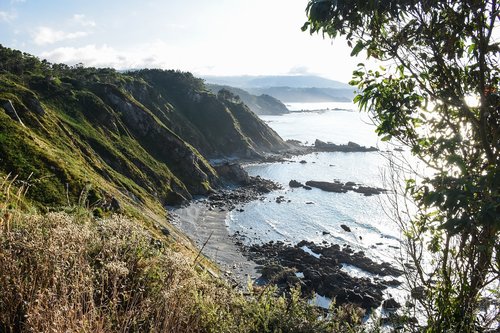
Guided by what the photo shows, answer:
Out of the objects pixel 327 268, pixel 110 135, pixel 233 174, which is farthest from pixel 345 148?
pixel 327 268

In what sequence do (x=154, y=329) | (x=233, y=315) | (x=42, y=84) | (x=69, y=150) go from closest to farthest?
(x=154, y=329) < (x=233, y=315) < (x=69, y=150) < (x=42, y=84)

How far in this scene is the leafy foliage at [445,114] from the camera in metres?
5.17

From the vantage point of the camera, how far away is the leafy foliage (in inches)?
203

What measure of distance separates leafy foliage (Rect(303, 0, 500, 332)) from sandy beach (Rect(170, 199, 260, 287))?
3901 cm

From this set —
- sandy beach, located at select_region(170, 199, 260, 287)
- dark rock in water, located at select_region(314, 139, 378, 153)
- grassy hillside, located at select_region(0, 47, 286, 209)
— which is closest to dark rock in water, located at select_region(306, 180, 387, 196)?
grassy hillside, located at select_region(0, 47, 286, 209)

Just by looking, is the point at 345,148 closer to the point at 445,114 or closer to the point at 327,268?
the point at 327,268

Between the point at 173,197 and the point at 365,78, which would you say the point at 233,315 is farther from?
the point at 173,197

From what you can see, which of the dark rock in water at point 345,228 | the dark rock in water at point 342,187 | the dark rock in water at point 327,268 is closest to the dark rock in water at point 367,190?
the dark rock in water at point 342,187

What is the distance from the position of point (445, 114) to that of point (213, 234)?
57.4 m

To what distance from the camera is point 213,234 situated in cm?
6172

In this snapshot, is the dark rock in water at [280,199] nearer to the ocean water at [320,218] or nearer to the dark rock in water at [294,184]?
the ocean water at [320,218]

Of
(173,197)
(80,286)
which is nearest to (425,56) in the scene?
(80,286)

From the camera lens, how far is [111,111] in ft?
288

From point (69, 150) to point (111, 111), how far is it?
1296 inches
